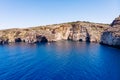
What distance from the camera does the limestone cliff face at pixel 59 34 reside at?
173 m

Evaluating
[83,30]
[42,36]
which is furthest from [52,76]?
[83,30]

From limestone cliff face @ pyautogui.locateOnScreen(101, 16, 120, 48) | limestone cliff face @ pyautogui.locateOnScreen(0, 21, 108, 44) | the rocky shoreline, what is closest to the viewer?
limestone cliff face @ pyautogui.locateOnScreen(101, 16, 120, 48)

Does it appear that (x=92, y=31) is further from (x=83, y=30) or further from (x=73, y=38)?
(x=73, y=38)

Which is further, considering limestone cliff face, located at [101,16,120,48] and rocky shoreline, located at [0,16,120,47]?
rocky shoreline, located at [0,16,120,47]

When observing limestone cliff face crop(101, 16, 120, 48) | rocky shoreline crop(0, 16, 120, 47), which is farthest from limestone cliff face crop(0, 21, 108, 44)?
limestone cliff face crop(101, 16, 120, 48)

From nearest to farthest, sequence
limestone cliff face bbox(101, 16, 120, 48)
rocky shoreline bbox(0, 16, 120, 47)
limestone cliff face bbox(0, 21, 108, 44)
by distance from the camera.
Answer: limestone cliff face bbox(101, 16, 120, 48)
rocky shoreline bbox(0, 16, 120, 47)
limestone cliff face bbox(0, 21, 108, 44)

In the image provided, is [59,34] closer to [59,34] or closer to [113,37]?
[59,34]

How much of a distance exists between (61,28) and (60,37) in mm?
11816

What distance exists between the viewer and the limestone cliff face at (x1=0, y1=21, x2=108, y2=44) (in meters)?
173

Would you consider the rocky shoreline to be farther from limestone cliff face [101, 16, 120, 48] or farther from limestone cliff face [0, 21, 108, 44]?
limestone cliff face [101, 16, 120, 48]

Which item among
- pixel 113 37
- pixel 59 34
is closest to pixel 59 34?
pixel 59 34

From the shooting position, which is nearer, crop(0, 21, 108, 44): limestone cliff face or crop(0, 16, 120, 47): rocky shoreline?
crop(0, 16, 120, 47): rocky shoreline

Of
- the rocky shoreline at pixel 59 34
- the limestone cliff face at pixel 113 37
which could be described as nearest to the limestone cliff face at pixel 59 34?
Result: the rocky shoreline at pixel 59 34

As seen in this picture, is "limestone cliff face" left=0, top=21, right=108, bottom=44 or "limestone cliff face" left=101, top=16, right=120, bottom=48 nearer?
"limestone cliff face" left=101, top=16, right=120, bottom=48
